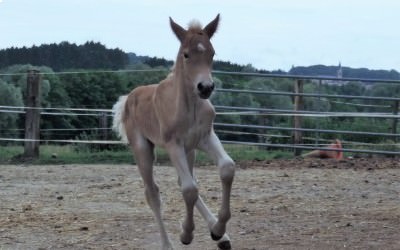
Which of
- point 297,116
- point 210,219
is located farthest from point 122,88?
point 210,219

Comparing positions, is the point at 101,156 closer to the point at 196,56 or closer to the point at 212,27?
the point at 212,27

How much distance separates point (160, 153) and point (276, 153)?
2.11 m

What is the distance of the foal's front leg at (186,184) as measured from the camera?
5215 millimetres

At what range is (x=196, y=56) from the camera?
202 inches

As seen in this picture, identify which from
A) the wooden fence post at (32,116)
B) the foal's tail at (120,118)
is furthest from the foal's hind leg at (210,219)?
the wooden fence post at (32,116)

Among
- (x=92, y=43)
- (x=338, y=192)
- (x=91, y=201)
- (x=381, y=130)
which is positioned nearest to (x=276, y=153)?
(x=381, y=130)

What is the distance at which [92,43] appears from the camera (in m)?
19.0

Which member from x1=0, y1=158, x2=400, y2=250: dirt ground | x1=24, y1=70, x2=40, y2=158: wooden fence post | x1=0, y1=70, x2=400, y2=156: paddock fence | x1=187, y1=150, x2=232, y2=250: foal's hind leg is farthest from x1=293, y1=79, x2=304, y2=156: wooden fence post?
x1=187, y1=150, x2=232, y2=250: foal's hind leg

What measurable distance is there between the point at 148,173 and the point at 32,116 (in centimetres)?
699

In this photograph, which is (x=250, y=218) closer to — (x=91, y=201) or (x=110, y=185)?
(x=91, y=201)

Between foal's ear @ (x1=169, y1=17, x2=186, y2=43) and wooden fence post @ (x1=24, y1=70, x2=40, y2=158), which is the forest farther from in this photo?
foal's ear @ (x1=169, y1=17, x2=186, y2=43)

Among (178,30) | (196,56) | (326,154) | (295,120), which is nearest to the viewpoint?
(196,56)

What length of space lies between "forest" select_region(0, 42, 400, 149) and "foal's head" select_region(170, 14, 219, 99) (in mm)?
8239

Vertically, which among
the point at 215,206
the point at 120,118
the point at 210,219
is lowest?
the point at 215,206
